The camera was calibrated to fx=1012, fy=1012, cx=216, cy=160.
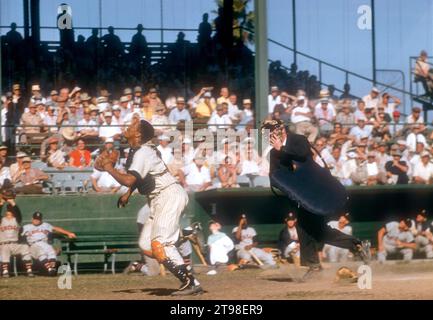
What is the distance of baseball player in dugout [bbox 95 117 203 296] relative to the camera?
883cm

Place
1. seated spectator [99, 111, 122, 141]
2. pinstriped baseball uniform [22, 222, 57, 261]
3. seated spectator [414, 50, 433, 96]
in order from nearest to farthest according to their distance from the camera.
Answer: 1. pinstriped baseball uniform [22, 222, 57, 261]
2. seated spectator [99, 111, 122, 141]
3. seated spectator [414, 50, 433, 96]

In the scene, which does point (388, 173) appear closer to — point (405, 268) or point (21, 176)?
point (405, 268)

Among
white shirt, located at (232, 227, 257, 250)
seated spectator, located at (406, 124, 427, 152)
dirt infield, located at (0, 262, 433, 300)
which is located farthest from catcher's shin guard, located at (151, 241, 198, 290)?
seated spectator, located at (406, 124, 427, 152)

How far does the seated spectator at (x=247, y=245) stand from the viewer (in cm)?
1151

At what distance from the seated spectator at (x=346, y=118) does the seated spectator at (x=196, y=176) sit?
2253 millimetres

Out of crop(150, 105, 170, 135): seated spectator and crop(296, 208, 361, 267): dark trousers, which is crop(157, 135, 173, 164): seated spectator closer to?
crop(150, 105, 170, 135): seated spectator

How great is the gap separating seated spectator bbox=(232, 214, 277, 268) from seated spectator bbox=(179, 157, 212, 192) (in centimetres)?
69

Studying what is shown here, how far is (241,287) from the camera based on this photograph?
9375mm

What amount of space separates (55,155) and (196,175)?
1.78m

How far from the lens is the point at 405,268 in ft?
37.0

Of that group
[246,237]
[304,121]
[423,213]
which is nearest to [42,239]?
[246,237]

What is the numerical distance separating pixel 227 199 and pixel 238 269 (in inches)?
60.3

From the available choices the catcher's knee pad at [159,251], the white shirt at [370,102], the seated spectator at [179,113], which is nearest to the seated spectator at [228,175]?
the seated spectator at [179,113]

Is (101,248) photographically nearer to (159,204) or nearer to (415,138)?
(159,204)
